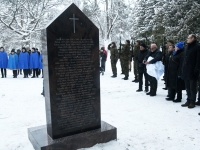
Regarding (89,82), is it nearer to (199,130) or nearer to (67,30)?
(67,30)

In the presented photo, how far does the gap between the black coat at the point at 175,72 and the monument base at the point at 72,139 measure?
3351mm

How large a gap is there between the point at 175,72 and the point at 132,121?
248 cm

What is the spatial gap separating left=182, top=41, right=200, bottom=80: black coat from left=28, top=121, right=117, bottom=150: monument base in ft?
Result: 9.64

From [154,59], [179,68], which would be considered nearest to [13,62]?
[154,59]

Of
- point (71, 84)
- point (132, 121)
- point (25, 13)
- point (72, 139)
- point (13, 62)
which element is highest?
point (25, 13)

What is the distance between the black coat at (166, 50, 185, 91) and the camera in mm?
6449

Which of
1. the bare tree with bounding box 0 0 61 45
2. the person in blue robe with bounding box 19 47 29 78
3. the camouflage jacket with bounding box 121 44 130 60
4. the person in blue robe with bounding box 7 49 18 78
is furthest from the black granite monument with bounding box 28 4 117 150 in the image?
the bare tree with bounding box 0 0 61 45

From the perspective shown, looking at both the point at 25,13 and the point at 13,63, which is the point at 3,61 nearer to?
the point at 13,63

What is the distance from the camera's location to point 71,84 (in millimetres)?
3623

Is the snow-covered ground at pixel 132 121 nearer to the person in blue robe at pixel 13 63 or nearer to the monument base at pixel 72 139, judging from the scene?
the monument base at pixel 72 139

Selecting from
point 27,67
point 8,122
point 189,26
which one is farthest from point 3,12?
point 8,122

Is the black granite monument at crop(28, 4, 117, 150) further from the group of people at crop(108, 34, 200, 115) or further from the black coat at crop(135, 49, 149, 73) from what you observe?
the black coat at crop(135, 49, 149, 73)

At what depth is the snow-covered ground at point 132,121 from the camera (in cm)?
390

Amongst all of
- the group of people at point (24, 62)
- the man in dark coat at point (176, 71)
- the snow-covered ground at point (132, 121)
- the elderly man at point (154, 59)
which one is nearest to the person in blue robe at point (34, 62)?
the group of people at point (24, 62)
